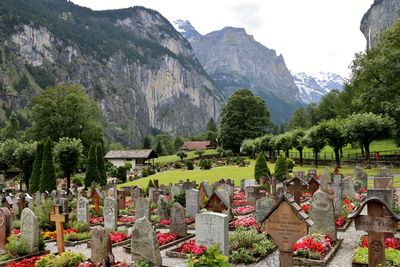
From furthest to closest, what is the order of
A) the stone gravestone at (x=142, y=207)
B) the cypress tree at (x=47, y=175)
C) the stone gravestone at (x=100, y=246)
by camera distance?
the cypress tree at (x=47, y=175) < the stone gravestone at (x=142, y=207) < the stone gravestone at (x=100, y=246)

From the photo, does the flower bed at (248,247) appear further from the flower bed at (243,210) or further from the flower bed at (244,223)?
the flower bed at (243,210)

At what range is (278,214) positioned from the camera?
934 cm

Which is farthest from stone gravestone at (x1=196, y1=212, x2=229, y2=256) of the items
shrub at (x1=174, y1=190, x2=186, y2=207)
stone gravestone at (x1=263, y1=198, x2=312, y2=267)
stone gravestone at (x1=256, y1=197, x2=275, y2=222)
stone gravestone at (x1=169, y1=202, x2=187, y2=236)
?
shrub at (x1=174, y1=190, x2=186, y2=207)

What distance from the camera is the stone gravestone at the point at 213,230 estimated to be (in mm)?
10453

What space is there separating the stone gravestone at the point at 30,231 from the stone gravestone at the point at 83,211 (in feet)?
15.3

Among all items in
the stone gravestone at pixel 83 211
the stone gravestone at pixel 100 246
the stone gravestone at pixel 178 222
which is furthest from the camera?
the stone gravestone at pixel 83 211

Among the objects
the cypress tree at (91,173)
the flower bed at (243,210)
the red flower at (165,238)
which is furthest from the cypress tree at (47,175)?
the red flower at (165,238)

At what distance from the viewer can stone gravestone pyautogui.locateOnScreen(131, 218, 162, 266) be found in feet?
35.1

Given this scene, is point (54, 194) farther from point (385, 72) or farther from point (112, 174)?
point (385, 72)

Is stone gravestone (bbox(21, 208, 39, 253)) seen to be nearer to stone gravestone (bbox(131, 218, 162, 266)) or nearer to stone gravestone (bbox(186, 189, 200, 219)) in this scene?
stone gravestone (bbox(131, 218, 162, 266))

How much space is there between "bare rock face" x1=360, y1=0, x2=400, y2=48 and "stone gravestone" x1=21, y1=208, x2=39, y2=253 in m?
148

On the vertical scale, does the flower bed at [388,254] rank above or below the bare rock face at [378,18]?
below

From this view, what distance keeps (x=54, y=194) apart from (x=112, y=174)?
26.4 meters

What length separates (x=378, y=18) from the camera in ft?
505
